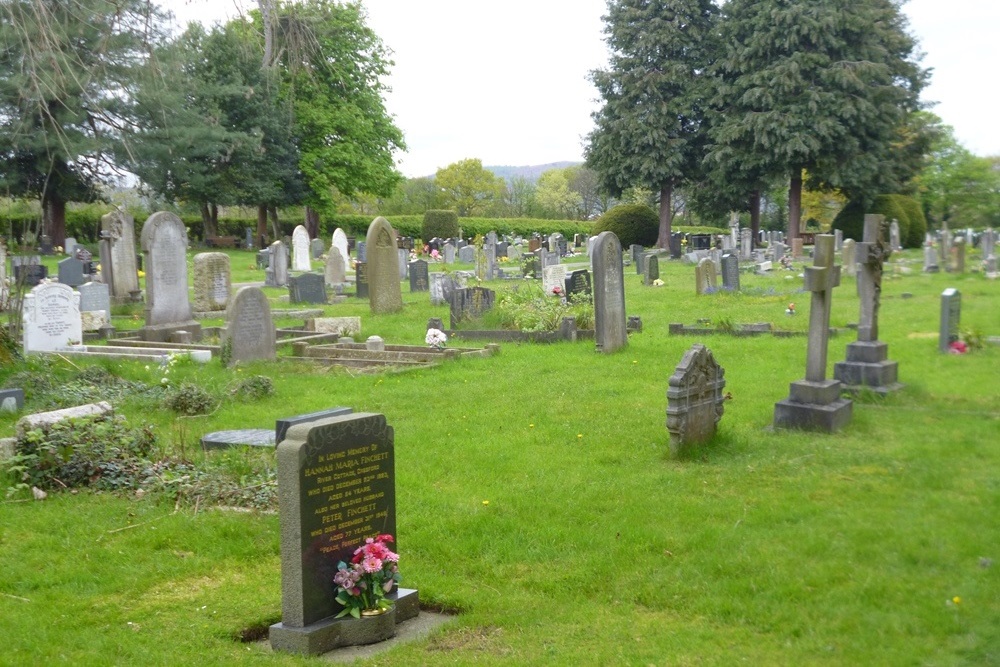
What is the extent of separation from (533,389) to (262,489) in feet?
16.4

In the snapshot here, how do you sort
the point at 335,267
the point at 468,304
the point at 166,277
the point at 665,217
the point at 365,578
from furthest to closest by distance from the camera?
the point at 665,217 < the point at 335,267 < the point at 166,277 < the point at 468,304 < the point at 365,578

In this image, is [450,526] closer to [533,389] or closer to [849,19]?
[533,389]

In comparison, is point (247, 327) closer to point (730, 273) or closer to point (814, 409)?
point (814, 409)

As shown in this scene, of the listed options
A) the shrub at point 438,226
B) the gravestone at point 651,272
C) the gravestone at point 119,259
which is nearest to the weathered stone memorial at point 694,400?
the gravestone at point 119,259

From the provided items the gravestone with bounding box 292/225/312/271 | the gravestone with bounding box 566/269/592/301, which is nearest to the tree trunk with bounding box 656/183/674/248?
the gravestone with bounding box 292/225/312/271

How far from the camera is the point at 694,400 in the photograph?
895 cm

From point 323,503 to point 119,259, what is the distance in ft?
66.4

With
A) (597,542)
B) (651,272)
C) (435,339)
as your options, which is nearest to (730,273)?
(651,272)

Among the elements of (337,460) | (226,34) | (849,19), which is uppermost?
(849,19)

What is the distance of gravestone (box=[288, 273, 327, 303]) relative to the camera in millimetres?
24266

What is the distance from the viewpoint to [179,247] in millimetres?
18641

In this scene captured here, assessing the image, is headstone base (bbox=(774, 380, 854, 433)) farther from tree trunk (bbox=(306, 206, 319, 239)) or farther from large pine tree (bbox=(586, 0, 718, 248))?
tree trunk (bbox=(306, 206, 319, 239))

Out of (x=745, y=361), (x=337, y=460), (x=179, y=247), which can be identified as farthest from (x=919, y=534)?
(x=179, y=247)

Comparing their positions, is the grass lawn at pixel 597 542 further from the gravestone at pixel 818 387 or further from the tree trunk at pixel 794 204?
the tree trunk at pixel 794 204
